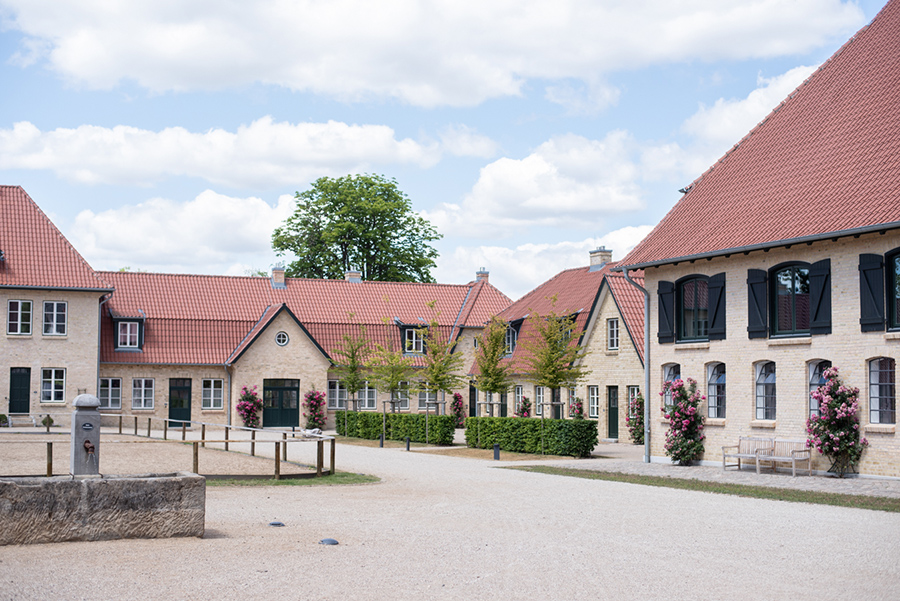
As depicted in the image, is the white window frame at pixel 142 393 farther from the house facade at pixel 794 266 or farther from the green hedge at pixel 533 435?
the house facade at pixel 794 266

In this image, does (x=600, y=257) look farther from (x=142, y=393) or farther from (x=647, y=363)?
(x=142, y=393)

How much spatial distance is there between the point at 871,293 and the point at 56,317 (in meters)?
31.5

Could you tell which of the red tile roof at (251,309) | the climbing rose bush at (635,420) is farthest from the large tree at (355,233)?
the climbing rose bush at (635,420)

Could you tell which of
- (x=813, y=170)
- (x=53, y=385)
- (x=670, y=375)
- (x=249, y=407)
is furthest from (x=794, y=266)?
(x=53, y=385)

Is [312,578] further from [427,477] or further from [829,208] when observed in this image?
[829,208]

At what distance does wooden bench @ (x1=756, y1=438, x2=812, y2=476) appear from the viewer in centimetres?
2056

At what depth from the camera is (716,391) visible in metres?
23.6

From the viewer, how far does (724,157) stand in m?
26.4

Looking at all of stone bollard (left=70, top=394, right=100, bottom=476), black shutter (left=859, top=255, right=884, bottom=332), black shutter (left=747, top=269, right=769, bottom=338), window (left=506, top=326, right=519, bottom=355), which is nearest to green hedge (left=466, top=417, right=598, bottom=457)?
black shutter (left=747, top=269, right=769, bottom=338)

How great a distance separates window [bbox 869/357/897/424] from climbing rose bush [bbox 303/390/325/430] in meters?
28.0

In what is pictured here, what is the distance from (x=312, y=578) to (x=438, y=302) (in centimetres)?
4177

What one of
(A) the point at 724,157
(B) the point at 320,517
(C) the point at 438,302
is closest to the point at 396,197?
(C) the point at 438,302

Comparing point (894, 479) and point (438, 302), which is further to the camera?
point (438, 302)

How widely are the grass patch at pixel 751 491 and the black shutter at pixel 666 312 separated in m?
4.85
